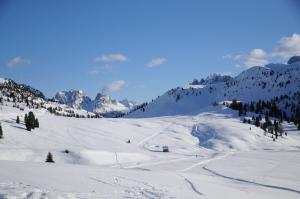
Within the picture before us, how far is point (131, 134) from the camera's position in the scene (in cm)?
12750

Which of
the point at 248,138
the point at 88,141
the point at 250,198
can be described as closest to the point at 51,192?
the point at 250,198

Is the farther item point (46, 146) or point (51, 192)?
point (46, 146)

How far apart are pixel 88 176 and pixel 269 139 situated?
123 metres

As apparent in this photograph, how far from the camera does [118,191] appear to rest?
924 inches

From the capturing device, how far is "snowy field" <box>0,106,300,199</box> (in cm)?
2441

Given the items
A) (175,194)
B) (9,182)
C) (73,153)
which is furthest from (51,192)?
(73,153)

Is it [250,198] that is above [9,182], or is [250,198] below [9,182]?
below

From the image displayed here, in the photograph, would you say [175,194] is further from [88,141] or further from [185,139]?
[185,139]

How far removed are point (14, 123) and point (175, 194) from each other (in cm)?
9269

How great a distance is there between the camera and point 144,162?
2827 inches

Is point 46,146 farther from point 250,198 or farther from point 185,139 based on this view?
point 250,198

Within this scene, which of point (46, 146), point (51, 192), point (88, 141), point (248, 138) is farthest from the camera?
point (248, 138)

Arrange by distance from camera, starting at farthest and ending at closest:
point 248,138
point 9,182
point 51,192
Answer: point 248,138 → point 9,182 → point 51,192

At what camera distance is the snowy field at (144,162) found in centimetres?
2441
